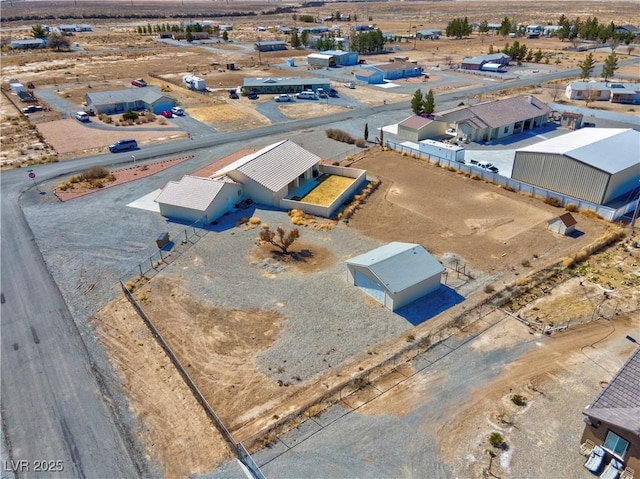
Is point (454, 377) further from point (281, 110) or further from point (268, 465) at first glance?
point (281, 110)

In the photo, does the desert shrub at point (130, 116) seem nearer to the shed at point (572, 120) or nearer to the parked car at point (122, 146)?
the parked car at point (122, 146)

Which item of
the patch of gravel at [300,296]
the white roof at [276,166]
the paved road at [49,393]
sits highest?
the white roof at [276,166]

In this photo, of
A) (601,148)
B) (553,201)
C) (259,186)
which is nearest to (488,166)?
(553,201)

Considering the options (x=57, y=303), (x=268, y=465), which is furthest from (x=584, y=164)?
(x=57, y=303)

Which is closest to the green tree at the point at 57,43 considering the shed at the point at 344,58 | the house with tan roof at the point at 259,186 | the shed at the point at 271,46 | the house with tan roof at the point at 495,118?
the shed at the point at 271,46

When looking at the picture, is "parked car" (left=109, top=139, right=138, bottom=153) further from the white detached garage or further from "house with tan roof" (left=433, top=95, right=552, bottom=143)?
the white detached garage

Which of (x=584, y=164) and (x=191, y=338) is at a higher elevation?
(x=584, y=164)
